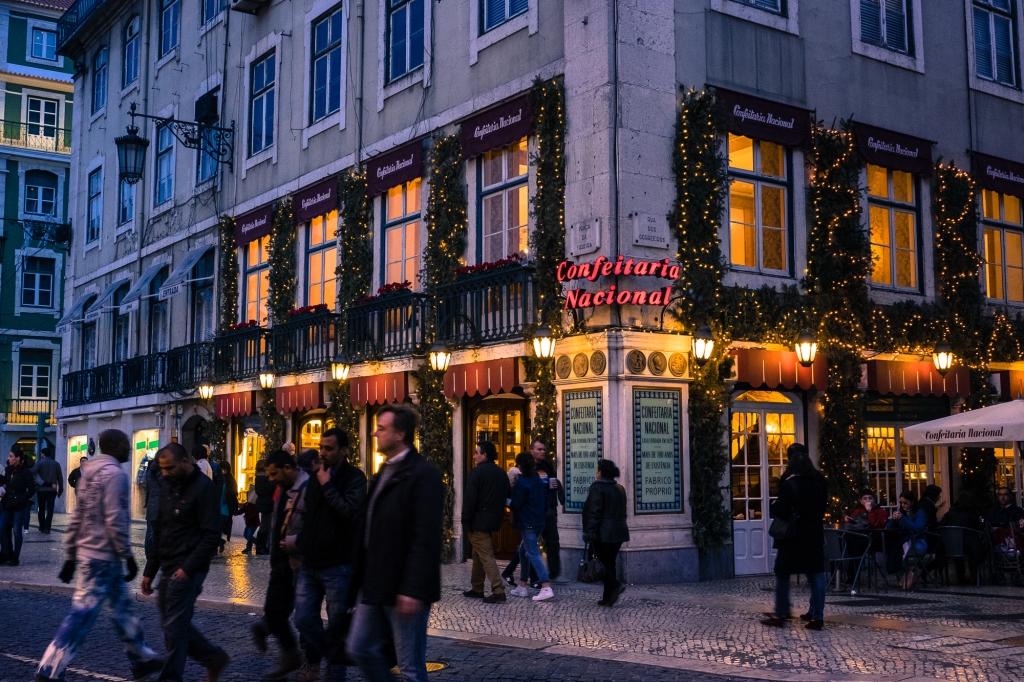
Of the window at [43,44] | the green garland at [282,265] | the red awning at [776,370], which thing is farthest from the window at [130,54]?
the red awning at [776,370]

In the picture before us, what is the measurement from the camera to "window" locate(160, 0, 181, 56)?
95.7 feet

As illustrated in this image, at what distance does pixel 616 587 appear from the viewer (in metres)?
12.3

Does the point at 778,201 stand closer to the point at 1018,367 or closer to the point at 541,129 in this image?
the point at 541,129

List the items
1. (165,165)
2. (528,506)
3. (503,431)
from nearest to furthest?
(528,506) < (503,431) < (165,165)

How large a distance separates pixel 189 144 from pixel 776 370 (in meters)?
15.4

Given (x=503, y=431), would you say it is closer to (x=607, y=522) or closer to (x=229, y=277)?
(x=607, y=522)

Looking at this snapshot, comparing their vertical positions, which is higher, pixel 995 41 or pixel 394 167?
pixel 995 41

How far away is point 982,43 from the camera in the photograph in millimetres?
20172

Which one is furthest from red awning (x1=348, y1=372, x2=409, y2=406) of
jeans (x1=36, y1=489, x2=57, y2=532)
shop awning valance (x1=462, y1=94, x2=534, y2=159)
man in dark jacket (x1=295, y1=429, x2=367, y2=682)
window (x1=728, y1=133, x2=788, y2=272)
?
man in dark jacket (x1=295, y1=429, x2=367, y2=682)

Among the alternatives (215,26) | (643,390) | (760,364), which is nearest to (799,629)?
(643,390)

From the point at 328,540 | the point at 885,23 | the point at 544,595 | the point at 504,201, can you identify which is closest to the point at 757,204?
the point at 504,201

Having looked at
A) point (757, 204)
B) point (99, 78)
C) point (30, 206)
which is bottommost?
point (757, 204)

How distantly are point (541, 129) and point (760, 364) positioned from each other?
437cm

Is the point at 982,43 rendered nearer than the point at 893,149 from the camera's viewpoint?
No
